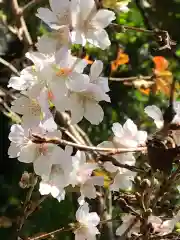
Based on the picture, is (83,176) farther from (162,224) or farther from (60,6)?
(60,6)

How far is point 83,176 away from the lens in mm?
947

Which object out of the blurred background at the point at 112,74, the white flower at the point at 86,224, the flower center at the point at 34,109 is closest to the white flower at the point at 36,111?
the flower center at the point at 34,109

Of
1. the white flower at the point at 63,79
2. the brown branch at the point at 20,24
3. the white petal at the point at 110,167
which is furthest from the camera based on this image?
the brown branch at the point at 20,24

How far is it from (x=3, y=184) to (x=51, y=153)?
916mm

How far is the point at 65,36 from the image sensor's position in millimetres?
879

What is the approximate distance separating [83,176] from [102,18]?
253 millimetres

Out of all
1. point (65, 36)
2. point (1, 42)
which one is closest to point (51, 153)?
point (65, 36)

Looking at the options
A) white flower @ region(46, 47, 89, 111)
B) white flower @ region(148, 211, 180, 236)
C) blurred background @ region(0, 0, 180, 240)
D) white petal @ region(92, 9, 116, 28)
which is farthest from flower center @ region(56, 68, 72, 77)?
blurred background @ region(0, 0, 180, 240)

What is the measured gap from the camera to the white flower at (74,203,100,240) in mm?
986

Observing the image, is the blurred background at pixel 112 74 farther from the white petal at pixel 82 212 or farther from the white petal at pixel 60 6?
the white petal at pixel 60 6

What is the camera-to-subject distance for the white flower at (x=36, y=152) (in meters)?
0.87

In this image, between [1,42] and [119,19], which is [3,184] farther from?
[119,19]

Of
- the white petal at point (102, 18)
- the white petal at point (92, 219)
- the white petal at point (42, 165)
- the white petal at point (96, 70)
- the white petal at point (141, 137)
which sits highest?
the white petal at point (102, 18)

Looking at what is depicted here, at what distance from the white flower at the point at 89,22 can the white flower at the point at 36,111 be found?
11 centimetres
